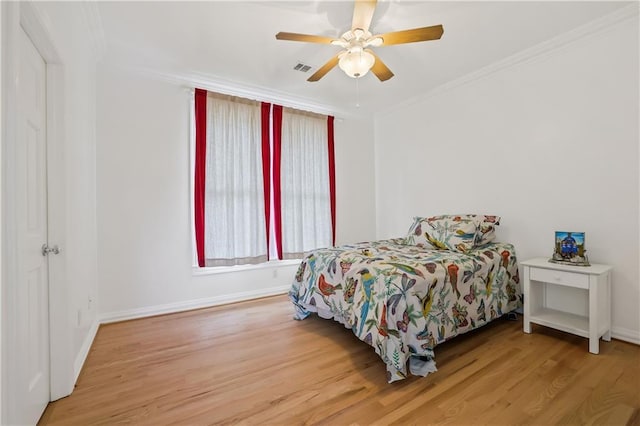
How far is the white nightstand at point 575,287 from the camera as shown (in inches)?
82.4

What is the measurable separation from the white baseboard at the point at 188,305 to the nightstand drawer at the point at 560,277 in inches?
108

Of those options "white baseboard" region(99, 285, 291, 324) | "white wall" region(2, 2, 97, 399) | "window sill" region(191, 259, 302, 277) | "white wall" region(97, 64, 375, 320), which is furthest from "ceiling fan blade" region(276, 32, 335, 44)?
"white baseboard" region(99, 285, 291, 324)

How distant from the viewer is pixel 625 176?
2.30m

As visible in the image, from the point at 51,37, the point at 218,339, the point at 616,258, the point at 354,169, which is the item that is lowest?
the point at 218,339

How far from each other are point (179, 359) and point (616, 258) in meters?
3.58

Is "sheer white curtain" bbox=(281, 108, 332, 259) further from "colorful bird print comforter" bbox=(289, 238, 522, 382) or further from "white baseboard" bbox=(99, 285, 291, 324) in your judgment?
"colorful bird print comforter" bbox=(289, 238, 522, 382)

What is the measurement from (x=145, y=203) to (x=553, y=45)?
14.1 ft

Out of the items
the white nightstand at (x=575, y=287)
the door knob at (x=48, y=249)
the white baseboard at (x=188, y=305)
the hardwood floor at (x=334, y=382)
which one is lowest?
the hardwood floor at (x=334, y=382)

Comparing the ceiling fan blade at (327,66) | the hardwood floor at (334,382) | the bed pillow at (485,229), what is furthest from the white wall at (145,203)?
the bed pillow at (485,229)

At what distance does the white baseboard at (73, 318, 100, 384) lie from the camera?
1.86 m

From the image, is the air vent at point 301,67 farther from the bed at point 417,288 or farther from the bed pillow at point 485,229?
the bed pillow at point 485,229

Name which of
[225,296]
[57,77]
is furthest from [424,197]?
[57,77]

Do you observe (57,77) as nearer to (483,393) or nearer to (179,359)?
(179,359)

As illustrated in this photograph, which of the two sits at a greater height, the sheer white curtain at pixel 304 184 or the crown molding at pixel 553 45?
→ the crown molding at pixel 553 45
